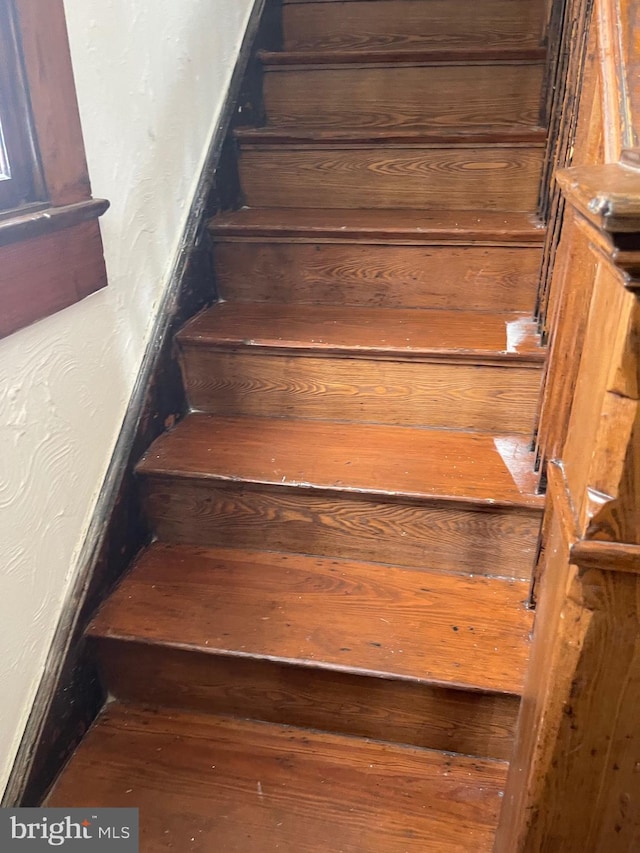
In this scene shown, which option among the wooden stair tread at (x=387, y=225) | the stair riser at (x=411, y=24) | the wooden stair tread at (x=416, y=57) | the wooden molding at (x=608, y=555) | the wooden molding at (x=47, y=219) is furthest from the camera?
the stair riser at (x=411, y=24)

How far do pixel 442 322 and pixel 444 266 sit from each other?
0.15m

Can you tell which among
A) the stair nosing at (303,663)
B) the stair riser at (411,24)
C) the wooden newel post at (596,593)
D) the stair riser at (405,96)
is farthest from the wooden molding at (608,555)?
the stair riser at (411,24)

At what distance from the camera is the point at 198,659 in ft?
4.34

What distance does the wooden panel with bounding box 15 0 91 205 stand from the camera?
1099 mm

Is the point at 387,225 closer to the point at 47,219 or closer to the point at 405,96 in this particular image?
the point at 405,96

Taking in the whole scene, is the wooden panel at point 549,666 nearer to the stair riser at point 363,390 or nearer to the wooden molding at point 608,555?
the wooden molding at point 608,555

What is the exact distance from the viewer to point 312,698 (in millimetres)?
1303

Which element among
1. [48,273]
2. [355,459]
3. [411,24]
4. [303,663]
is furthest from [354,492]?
[411,24]

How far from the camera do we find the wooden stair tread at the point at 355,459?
4.54ft

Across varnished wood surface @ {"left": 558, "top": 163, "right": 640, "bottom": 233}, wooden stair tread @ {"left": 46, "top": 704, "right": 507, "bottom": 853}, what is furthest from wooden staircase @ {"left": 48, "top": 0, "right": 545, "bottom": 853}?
varnished wood surface @ {"left": 558, "top": 163, "right": 640, "bottom": 233}

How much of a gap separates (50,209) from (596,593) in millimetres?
1036

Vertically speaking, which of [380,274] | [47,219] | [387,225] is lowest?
[380,274]

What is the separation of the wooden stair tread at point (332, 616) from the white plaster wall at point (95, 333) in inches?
7.7

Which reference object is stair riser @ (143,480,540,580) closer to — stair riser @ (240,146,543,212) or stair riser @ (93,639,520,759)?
stair riser @ (93,639,520,759)
